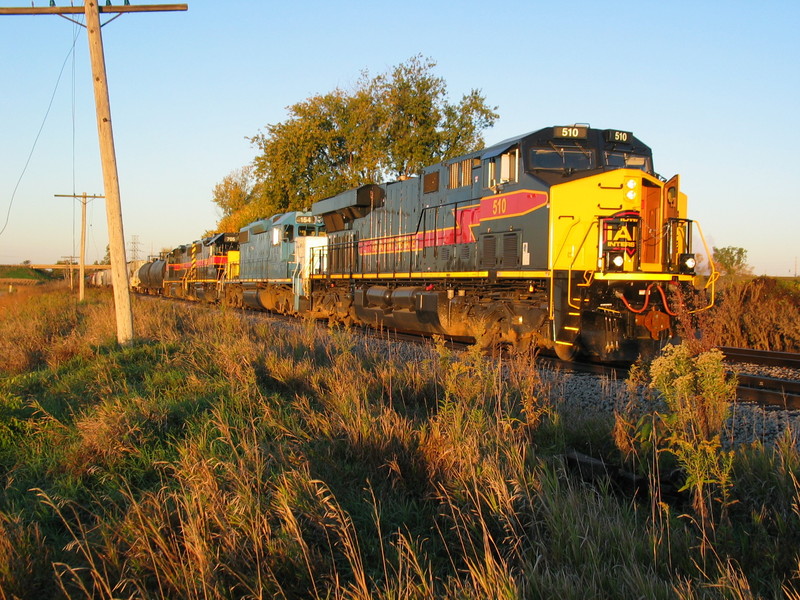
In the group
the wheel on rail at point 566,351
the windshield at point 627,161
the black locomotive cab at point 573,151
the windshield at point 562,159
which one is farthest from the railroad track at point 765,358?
the windshield at point 562,159

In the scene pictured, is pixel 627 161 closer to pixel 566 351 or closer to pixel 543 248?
pixel 543 248

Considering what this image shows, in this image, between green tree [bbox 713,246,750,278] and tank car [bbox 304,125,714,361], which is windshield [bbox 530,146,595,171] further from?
green tree [bbox 713,246,750,278]

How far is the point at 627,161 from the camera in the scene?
1056 cm

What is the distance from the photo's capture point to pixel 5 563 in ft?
10.5

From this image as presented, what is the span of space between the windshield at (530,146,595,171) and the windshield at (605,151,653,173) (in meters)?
0.38

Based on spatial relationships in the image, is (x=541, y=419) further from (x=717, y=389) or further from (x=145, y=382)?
(x=145, y=382)

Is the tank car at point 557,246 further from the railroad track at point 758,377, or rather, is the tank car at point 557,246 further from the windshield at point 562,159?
the railroad track at point 758,377

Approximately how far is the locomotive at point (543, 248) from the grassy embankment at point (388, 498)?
3.09 m

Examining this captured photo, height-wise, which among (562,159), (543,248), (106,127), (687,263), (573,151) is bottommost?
(687,263)

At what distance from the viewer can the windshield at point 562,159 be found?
1015 centimetres

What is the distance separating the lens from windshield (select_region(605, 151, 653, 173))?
34.3ft

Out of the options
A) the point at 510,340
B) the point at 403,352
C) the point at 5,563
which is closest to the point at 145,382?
the point at 403,352

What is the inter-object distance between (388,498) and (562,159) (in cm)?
764

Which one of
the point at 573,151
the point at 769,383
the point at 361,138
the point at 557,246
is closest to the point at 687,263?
the point at 557,246
